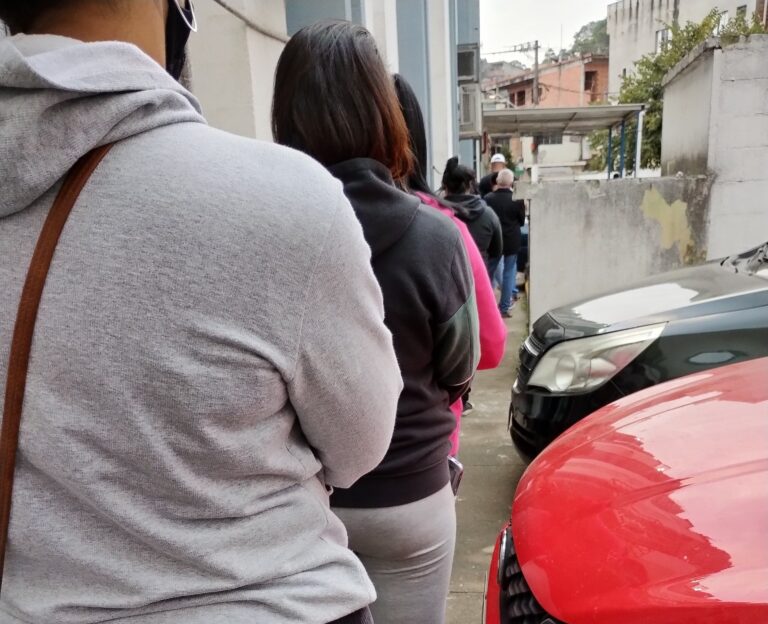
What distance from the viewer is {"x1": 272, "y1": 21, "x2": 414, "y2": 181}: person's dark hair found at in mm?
1446

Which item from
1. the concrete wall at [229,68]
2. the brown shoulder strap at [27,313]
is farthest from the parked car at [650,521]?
the concrete wall at [229,68]

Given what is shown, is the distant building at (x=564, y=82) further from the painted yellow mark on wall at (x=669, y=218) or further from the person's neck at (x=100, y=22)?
the person's neck at (x=100, y=22)

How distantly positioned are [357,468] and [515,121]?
1189 cm

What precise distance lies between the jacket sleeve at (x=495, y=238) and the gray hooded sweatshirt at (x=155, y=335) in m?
5.33

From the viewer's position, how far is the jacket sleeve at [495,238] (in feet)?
19.8

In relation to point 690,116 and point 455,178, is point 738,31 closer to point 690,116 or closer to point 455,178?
point 690,116

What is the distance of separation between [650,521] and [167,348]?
121 centimetres

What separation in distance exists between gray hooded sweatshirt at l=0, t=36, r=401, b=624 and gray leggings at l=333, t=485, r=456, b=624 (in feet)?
2.33

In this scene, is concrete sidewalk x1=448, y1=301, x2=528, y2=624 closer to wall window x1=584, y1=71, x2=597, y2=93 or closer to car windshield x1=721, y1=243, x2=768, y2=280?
car windshield x1=721, y1=243, x2=768, y2=280

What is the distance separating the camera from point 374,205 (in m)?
1.46

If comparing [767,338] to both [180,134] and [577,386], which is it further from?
[180,134]

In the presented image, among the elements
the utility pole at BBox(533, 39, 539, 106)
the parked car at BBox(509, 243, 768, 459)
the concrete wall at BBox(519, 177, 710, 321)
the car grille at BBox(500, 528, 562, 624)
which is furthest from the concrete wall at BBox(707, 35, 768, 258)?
the utility pole at BBox(533, 39, 539, 106)

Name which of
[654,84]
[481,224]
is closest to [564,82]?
[654,84]

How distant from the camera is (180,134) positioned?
797 millimetres
